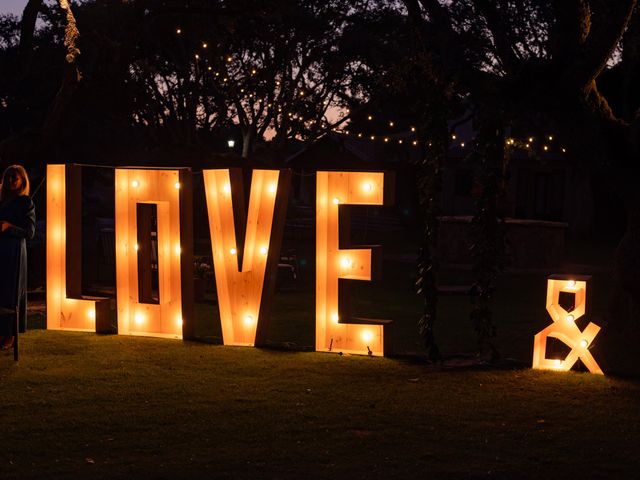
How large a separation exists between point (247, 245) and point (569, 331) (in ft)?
13.0

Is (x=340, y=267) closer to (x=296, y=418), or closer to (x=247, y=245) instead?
(x=247, y=245)

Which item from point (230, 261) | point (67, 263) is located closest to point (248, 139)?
point (67, 263)

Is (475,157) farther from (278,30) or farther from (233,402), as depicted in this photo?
(278,30)

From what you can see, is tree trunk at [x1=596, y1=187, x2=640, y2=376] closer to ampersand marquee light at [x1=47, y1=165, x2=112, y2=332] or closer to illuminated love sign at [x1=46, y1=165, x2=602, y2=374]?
illuminated love sign at [x1=46, y1=165, x2=602, y2=374]

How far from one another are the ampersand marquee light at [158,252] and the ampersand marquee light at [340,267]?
178cm

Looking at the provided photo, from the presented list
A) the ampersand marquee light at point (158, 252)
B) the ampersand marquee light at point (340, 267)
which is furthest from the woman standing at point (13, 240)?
the ampersand marquee light at point (340, 267)

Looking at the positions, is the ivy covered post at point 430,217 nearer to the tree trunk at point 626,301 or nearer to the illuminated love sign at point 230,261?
the illuminated love sign at point 230,261

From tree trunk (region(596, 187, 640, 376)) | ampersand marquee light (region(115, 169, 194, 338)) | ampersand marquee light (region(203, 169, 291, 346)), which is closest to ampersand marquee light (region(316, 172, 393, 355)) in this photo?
ampersand marquee light (region(203, 169, 291, 346))

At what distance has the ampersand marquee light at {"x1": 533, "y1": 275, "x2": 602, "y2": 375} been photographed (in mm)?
10523

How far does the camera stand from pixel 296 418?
28.5 feet

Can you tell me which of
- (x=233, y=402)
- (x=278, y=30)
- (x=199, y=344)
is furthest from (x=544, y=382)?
(x=278, y=30)

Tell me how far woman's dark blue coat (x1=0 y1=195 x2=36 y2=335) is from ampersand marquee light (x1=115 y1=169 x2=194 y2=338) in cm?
124

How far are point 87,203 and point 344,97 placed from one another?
2173cm

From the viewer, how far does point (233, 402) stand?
9.26 meters
